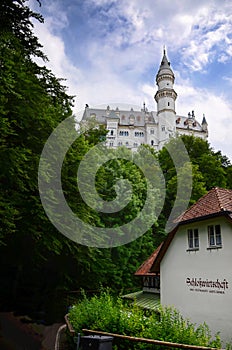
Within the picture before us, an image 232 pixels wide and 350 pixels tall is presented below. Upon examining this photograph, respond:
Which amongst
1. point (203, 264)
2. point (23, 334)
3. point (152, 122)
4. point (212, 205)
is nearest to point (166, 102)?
point (152, 122)

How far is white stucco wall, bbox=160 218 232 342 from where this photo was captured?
432 inches

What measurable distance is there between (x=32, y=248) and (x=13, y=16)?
9.12m

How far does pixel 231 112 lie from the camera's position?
32062 millimetres

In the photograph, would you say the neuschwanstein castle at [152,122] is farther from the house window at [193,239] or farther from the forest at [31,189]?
the house window at [193,239]

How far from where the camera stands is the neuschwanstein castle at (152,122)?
72.9 meters

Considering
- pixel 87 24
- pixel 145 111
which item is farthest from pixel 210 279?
pixel 145 111

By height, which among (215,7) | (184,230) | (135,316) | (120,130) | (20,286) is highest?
(120,130)

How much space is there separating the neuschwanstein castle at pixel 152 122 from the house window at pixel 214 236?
2261 inches

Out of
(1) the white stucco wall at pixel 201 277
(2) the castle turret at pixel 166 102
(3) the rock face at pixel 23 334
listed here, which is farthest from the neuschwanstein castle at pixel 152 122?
(3) the rock face at pixel 23 334

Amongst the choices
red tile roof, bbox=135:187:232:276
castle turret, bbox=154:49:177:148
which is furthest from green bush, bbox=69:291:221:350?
castle turret, bbox=154:49:177:148

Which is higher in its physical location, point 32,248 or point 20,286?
point 32,248

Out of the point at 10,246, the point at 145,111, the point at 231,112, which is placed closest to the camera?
the point at 10,246

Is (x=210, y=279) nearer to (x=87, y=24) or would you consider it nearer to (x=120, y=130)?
(x=87, y=24)

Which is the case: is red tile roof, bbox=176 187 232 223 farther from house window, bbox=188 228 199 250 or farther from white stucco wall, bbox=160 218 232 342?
house window, bbox=188 228 199 250
